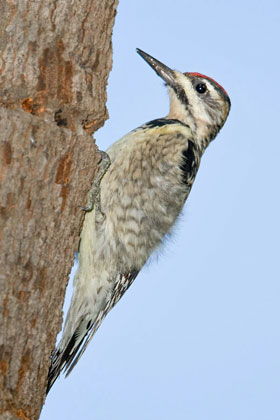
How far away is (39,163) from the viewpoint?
7.84 feet

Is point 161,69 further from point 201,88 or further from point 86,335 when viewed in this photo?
point 86,335

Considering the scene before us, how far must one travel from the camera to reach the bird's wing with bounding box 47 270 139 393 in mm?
3469

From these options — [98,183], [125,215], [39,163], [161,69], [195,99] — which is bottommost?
[125,215]

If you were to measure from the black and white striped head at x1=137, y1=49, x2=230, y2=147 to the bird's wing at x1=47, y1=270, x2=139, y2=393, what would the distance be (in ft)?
4.16

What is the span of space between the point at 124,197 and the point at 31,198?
1.26m

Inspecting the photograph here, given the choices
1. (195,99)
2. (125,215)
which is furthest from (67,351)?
(195,99)

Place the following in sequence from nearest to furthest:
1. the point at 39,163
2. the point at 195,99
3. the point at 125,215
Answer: the point at 39,163 → the point at 125,215 → the point at 195,99

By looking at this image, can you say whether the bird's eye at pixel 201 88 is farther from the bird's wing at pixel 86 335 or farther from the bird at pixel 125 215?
the bird's wing at pixel 86 335

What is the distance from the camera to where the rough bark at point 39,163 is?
2.30 m

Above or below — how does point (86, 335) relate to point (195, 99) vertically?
below

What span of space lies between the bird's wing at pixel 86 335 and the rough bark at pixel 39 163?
0.93 meters

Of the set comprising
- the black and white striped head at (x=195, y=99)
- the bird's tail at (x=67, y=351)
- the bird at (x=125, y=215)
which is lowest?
the bird's tail at (x=67, y=351)

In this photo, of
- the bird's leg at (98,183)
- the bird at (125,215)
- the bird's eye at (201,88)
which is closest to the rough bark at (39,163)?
the bird's leg at (98,183)

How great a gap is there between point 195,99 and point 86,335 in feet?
6.58
